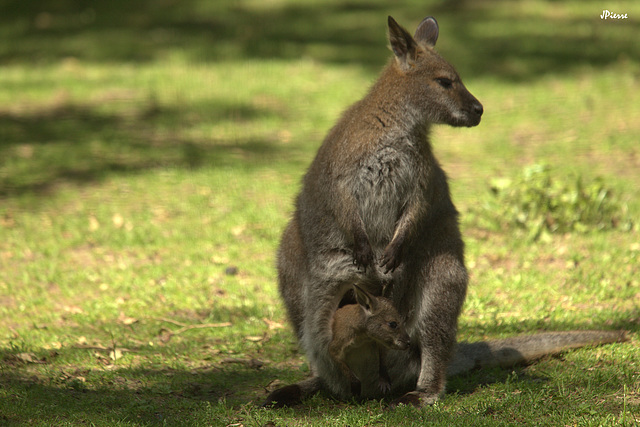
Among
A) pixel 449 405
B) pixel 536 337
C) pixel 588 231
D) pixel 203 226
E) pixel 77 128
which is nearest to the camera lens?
pixel 449 405

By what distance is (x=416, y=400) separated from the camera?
4027 millimetres

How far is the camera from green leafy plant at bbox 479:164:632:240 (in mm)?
→ 6816

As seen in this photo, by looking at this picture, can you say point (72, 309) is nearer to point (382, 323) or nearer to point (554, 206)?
point (382, 323)

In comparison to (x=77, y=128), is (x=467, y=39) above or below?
above

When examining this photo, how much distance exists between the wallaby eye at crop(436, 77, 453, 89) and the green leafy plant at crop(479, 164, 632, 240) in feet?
9.16

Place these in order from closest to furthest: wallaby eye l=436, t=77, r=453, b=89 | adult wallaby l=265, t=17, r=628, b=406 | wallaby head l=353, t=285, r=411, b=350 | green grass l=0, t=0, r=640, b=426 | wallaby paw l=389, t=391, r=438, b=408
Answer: wallaby head l=353, t=285, r=411, b=350, wallaby paw l=389, t=391, r=438, b=408, adult wallaby l=265, t=17, r=628, b=406, green grass l=0, t=0, r=640, b=426, wallaby eye l=436, t=77, r=453, b=89

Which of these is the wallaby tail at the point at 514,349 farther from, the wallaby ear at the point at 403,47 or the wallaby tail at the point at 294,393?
the wallaby ear at the point at 403,47

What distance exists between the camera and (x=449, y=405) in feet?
13.2

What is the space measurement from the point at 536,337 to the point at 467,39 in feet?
32.7

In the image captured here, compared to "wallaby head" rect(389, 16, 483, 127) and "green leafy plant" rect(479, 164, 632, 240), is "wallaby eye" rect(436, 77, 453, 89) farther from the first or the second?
"green leafy plant" rect(479, 164, 632, 240)

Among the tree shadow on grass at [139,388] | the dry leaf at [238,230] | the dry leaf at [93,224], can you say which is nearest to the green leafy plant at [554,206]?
the tree shadow on grass at [139,388]

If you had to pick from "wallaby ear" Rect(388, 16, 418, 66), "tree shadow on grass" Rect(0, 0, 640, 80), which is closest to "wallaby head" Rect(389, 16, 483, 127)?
"wallaby ear" Rect(388, 16, 418, 66)

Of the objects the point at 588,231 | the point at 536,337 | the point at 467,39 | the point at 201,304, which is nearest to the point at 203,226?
the point at 201,304

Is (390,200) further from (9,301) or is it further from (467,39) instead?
A: (467,39)
